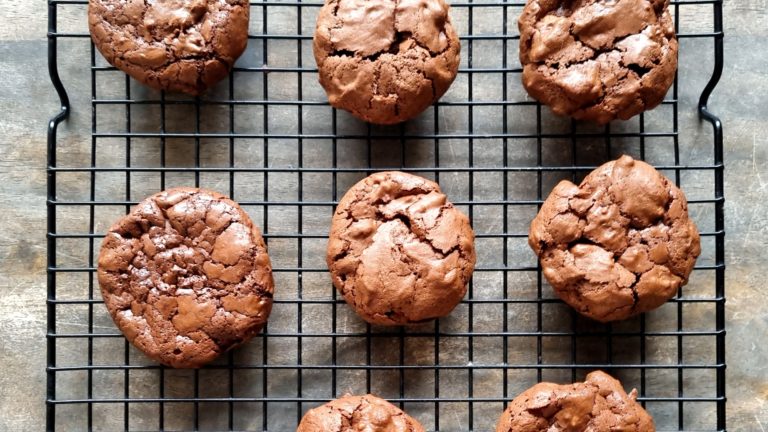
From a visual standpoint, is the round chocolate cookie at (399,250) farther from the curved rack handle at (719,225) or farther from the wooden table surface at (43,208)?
the wooden table surface at (43,208)

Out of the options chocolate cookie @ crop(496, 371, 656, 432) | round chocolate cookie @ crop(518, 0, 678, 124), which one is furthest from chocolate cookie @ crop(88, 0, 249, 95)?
chocolate cookie @ crop(496, 371, 656, 432)

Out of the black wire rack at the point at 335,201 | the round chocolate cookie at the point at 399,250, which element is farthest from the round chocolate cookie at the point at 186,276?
the round chocolate cookie at the point at 399,250

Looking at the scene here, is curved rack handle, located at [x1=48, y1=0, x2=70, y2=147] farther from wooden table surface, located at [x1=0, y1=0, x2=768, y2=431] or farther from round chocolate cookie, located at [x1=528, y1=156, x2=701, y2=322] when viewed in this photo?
round chocolate cookie, located at [x1=528, y1=156, x2=701, y2=322]

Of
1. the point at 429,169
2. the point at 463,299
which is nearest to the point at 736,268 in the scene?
the point at 463,299

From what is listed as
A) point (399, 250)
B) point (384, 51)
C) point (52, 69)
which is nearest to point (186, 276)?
point (399, 250)

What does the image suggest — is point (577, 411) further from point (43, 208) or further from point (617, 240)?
point (43, 208)

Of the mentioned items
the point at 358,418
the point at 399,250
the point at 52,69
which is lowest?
the point at 358,418
